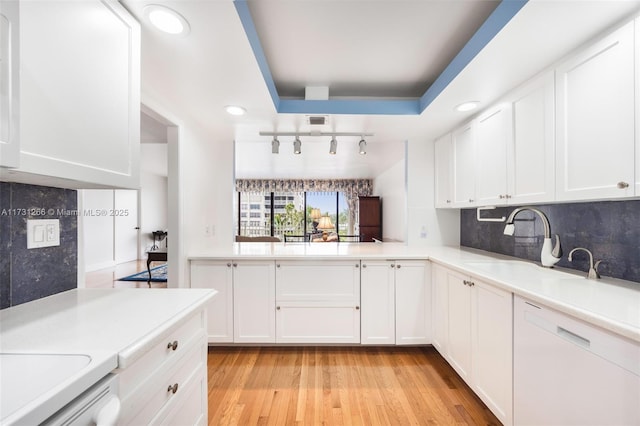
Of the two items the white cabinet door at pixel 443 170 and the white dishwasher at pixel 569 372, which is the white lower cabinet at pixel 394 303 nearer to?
the white cabinet door at pixel 443 170

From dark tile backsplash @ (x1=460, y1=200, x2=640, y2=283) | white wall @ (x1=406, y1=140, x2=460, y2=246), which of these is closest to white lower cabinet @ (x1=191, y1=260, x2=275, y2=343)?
white wall @ (x1=406, y1=140, x2=460, y2=246)

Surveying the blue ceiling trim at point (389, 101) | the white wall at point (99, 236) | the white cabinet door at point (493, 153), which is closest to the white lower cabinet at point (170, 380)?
the blue ceiling trim at point (389, 101)

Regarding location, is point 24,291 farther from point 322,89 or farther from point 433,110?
point 433,110

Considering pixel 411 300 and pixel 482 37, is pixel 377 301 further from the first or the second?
pixel 482 37

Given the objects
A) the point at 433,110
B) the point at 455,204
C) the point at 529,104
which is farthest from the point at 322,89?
the point at 455,204

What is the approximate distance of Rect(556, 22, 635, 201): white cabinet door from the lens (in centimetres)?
113

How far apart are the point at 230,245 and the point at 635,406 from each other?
2895 millimetres

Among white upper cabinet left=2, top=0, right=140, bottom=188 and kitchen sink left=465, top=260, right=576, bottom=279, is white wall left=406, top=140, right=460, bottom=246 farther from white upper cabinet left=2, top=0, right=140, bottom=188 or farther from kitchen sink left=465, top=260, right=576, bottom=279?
white upper cabinet left=2, top=0, right=140, bottom=188

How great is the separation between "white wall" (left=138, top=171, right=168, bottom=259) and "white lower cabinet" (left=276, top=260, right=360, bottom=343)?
620cm

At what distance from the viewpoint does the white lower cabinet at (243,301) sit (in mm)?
2379

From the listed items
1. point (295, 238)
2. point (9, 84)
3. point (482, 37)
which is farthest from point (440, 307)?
point (295, 238)

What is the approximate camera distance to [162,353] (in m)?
0.89

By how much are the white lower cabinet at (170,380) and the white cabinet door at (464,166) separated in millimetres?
2161

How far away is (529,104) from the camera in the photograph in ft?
5.37
